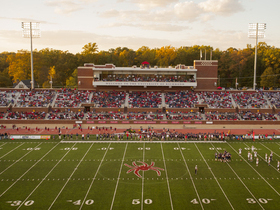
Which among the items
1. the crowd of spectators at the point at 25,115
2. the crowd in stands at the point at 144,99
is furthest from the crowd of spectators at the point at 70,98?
the crowd in stands at the point at 144,99

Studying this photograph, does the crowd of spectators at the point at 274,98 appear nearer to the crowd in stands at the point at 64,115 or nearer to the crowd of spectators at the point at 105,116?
the crowd of spectators at the point at 105,116

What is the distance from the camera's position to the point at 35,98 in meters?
47.7

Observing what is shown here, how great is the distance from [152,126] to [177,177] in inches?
800

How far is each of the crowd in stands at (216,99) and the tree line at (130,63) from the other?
1814cm

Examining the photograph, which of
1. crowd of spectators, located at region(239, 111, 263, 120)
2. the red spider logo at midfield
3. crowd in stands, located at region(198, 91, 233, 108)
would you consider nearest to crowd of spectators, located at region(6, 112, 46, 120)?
the red spider logo at midfield

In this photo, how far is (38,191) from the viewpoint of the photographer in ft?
61.8

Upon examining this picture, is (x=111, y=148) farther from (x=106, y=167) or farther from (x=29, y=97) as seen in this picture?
(x=29, y=97)

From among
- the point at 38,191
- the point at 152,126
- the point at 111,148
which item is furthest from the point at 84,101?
the point at 38,191

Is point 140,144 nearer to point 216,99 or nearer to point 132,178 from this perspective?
point 132,178

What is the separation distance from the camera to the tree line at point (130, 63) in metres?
64.2

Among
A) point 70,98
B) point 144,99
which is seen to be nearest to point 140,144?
point 144,99

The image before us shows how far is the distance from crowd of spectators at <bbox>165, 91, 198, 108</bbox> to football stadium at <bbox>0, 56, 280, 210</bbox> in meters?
0.17

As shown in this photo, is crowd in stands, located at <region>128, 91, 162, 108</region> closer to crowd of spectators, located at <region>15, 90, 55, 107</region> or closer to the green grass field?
crowd of spectators, located at <region>15, 90, 55, 107</region>

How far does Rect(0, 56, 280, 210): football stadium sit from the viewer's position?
18297mm
